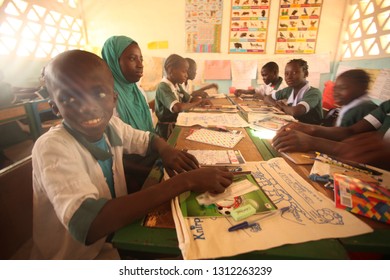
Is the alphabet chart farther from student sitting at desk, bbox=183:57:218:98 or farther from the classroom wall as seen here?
the classroom wall

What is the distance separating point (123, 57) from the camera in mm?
1119

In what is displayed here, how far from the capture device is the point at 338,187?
48 centimetres

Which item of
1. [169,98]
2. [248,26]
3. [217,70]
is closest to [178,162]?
[169,98]

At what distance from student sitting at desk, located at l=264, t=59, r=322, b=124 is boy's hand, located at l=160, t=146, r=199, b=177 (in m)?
1.21

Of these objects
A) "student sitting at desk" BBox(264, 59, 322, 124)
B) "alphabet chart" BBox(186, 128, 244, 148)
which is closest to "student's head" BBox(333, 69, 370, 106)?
"student sitting at desk" BBox(264, 59, 322, 124)

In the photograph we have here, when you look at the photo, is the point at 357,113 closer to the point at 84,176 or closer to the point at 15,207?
the point at 84,176

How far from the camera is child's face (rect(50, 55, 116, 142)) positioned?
511 mm

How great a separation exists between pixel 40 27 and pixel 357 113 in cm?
343

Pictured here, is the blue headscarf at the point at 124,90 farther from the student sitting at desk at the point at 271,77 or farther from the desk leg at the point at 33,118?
the student sitting at desk at the point at 271,77

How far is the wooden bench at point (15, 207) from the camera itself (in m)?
0.52

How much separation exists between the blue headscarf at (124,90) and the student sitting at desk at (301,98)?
3.63 ft

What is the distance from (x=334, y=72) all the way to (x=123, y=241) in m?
3.49

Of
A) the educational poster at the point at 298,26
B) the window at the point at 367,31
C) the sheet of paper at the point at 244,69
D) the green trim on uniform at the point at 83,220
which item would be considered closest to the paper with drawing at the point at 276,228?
A: the green trim on uniform at the point at 83,220

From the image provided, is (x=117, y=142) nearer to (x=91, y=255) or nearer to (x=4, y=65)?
(x=91, y=255)
